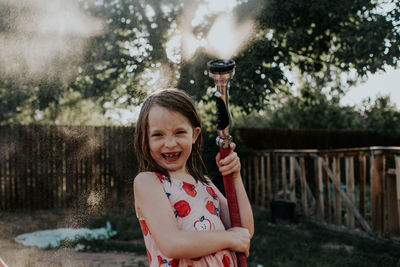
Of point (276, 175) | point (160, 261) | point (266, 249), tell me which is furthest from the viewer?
point (276, 175)

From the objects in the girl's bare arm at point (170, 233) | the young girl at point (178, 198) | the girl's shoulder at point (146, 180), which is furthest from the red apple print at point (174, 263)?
the girl's shoulder at point (146, 180)

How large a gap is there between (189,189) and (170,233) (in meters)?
0.21

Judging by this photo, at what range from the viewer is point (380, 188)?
16.2 ft

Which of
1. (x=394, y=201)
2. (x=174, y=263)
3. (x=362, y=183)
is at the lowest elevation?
(x=394, y=201)

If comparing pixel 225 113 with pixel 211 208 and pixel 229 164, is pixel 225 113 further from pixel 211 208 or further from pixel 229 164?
pixel 211 208

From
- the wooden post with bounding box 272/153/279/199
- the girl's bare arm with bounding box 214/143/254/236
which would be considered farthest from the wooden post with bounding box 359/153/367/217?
the girl's bare arm with bounding box 214/143/254/236

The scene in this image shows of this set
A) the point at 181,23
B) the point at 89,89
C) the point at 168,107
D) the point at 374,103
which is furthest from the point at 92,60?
the point at 374,103

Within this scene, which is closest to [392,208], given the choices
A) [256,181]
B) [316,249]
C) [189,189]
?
[316,249]

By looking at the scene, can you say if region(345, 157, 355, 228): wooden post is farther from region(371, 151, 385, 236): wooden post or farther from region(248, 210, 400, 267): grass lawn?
region(371, 151, 385, 236): wooden post

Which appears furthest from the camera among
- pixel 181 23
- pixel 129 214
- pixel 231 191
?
pixel 129 214

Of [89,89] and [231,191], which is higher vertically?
[89,89]

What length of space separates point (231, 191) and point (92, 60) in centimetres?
600

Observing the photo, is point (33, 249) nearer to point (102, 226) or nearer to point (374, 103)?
point (102, 226)

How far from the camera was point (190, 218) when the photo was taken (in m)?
1.22
